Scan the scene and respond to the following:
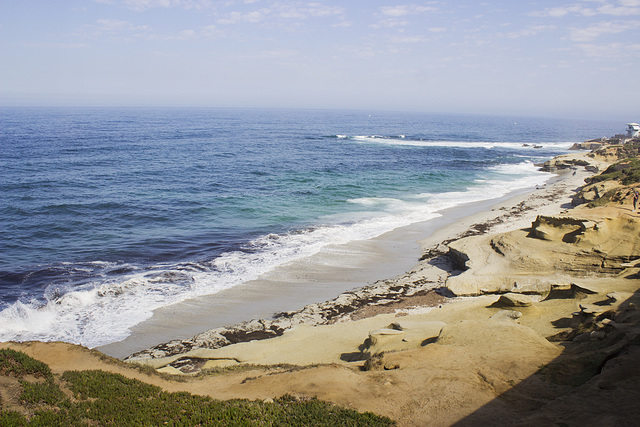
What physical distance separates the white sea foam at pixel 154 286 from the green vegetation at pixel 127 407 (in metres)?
6.24

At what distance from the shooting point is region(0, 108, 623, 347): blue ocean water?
739 inches

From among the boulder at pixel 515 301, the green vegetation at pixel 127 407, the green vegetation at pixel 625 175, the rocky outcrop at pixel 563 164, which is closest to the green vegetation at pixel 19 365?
the green vegetation at pixel 127 407

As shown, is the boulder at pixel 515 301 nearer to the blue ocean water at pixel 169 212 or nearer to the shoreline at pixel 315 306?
the shoreline at pixel 315 306

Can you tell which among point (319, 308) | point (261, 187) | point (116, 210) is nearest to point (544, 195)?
point (261, 187)

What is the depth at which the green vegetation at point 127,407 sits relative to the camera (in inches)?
329

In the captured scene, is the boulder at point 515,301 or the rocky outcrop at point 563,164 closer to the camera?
the boulder at point 515,301

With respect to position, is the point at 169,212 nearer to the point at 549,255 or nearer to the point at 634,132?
the point at 549,255

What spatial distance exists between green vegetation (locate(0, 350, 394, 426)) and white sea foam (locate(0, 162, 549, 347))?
624 centimetres

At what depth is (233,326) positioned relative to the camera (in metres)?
16.3

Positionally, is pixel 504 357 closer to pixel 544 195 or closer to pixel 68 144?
pixel 544 195

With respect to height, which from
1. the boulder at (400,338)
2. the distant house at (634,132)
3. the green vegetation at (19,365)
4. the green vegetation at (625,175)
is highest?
the distant house at (634,132)

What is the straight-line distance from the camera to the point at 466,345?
12.0 meters

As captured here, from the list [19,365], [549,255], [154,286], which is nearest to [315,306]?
[154,286]

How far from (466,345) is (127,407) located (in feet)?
28.7
